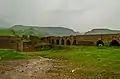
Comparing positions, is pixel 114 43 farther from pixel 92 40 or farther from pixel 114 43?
pixel 92 40

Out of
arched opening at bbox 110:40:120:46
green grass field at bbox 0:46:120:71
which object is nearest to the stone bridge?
arched opening at bbox 110:40:120:46

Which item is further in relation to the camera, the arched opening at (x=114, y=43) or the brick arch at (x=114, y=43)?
the arched opening at (x=114, y=43)

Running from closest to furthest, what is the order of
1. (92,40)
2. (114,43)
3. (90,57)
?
(90,57)
(114,43)
(92,40)

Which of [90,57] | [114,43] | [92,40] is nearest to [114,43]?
[114,43]

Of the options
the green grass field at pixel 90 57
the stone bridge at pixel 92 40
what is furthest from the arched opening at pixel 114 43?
the green grass field at pixel 90 57

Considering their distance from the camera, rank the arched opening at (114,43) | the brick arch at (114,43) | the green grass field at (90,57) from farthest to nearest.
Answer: the arched opening at (114,43)
the brick arch at (114,43)
the green grass field at (90,57)

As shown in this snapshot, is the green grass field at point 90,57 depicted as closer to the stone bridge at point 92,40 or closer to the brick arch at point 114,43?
the brick arch at point 114,43

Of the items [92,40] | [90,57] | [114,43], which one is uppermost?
[92,40]

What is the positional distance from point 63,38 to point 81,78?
50.5 metres

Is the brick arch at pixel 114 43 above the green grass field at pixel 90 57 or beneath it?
above

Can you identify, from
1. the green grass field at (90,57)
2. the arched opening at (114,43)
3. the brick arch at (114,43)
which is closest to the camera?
the green grass field at (90,57)

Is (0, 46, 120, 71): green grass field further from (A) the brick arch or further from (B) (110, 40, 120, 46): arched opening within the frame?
(B) (110, 40, 120, 46): arched opening

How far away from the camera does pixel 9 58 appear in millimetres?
34969

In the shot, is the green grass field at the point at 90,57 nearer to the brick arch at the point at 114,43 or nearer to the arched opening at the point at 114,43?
the brick arch at the point at 114,43
